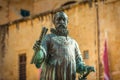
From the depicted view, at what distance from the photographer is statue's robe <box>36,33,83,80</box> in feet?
26.5

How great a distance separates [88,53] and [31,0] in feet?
41.3

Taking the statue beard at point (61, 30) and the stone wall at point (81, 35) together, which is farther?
the stone wall at point (81, 35)

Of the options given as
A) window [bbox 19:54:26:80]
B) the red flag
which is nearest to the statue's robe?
the red flag

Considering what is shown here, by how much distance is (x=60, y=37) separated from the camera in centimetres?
832

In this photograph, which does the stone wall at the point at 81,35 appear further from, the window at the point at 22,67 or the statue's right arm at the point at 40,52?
the statue's right arm at the point at 40,52

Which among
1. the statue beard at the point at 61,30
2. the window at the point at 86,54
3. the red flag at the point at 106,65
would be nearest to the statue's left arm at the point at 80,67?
the statue beard at the point at 61,30

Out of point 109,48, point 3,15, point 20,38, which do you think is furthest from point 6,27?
point 109,48

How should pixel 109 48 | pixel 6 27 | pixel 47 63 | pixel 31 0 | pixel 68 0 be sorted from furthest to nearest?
pixel 31 0
pixel 68 0
pixel 6 27
pixel 109 48
pixel 47 63

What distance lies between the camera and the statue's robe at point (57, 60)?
8.07 m

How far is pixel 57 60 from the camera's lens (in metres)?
8.12

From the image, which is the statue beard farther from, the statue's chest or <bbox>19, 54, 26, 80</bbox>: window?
<bbox>19, 54, 26, 80</bbox>: window

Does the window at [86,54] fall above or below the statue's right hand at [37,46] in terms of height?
above

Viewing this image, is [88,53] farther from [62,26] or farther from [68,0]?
[62,26]

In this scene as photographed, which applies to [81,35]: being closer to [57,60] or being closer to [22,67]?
[22,67]
